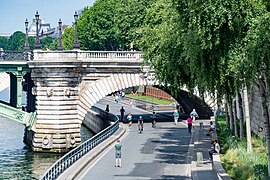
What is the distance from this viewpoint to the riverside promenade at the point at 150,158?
2834cm

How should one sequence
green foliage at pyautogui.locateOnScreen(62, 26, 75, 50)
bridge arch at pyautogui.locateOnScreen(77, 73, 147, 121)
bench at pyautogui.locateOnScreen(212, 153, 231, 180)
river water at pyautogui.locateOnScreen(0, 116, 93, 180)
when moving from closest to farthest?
bench at pyautogui.locateOnScreen(212, 153, 231, 180) → river water at pyautogui.locateOnScreen(0, 116, 93, 180) → bridge arch at pyautogui.locateOnScreen(77, 73, 147, 121) → green foliage at pyautogui.locateOnScreen(62, 26, 75, 50)

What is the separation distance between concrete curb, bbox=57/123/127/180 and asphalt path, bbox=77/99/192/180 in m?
0.28

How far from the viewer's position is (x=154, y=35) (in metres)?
33.9

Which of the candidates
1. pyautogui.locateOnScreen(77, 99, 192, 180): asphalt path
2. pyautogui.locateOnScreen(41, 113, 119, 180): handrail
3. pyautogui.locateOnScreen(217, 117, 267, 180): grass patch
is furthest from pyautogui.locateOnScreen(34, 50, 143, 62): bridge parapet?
pyautogui.locateOnScreen(217, 117, 267, 180): grass patch

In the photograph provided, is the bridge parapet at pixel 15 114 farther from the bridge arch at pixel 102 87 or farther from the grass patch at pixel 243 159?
the grass patch at pixel 243 159

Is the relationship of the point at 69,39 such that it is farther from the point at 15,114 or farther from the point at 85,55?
the point at 15,114

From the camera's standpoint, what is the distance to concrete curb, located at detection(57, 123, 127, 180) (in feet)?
89.6

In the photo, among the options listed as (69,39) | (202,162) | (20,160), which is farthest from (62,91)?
(69,39)

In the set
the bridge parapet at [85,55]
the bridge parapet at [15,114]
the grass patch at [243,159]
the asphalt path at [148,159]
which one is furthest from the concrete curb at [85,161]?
the bridge parapet at [15,114]

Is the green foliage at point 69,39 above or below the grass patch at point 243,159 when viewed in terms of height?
above

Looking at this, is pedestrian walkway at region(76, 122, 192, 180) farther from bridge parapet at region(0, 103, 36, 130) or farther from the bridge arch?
bridge parapet at region(0, 103, 36, 130)

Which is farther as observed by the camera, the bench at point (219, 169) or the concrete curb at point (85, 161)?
the concrete curb at point (85, 161)

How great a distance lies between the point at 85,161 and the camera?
31.4 meters

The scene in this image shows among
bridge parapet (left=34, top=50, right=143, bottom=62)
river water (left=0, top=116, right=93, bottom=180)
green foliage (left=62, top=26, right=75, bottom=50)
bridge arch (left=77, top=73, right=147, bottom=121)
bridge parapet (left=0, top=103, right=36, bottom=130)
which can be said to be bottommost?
river water (left=0, top=116, right=93, bottom=180)
